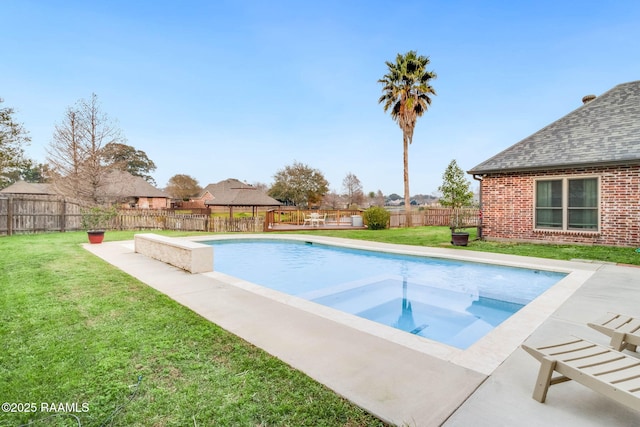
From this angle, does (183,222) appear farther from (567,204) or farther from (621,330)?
(621,330)

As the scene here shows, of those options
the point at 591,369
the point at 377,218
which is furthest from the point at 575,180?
the point at 591,369

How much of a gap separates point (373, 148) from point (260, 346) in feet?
95.4

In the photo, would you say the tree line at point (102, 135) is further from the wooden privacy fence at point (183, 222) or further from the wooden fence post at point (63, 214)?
the wooden privacy fence at point (183, 222)

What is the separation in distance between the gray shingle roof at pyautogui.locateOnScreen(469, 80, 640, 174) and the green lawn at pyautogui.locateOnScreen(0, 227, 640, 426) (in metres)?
11.7

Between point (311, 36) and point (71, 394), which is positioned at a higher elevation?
point (311, 36)

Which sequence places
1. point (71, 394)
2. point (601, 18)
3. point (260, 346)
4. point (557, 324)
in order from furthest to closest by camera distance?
Result: point (601, 18)
point (557, 324)
point (260, 346)
point (71, 394)

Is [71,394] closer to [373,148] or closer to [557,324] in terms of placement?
[557,324]

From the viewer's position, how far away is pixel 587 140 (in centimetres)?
1077

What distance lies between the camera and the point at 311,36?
15.5 m

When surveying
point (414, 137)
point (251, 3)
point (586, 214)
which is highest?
point (251, 3)

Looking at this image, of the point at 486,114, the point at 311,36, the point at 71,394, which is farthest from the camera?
the point at 486,114

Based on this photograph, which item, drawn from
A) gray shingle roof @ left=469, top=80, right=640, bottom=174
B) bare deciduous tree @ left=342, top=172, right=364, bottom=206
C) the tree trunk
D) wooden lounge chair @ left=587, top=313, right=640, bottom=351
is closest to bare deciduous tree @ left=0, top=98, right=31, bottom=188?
the tree trunk

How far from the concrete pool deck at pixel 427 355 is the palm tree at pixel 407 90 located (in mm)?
16077

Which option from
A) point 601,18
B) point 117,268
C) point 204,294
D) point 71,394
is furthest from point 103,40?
point 601,18
